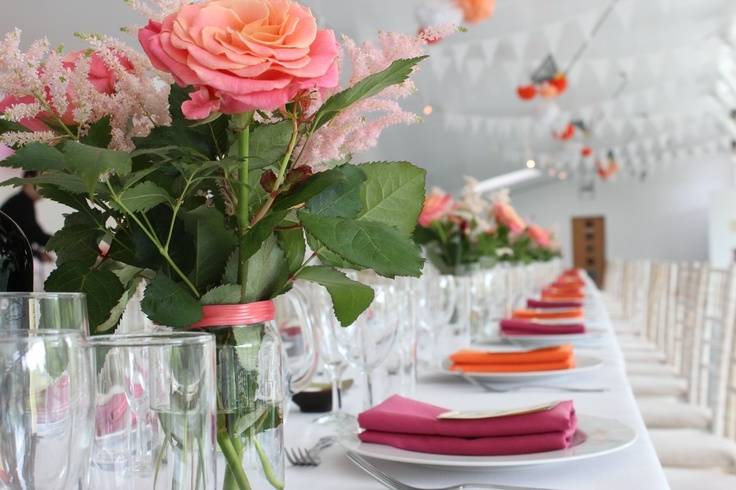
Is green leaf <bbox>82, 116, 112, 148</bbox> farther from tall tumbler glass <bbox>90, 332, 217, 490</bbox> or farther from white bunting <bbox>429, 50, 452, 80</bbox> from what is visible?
white bunting <bbox>429, 50, 452, 80</bbox>

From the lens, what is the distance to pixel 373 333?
1277 mm

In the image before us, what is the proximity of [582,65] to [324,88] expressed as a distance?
11270mm

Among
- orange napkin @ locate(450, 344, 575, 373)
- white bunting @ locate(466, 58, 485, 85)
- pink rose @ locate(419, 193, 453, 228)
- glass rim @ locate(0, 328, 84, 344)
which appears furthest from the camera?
white bunting @ locate(466, 58, 485, 85)

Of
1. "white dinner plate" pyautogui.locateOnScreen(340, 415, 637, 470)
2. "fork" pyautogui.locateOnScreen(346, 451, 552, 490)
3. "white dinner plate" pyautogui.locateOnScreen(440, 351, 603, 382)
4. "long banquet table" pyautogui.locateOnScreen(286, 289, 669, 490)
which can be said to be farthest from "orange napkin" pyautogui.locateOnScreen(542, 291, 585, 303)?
"fork" pyautogui.locateOnScreen(346, 451, 552, 490)

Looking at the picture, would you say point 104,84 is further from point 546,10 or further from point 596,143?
point 596,143

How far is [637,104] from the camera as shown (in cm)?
1498

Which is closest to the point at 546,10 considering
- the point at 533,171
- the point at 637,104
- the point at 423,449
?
the point at 637,104

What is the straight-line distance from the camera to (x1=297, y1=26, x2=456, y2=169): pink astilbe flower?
82cm

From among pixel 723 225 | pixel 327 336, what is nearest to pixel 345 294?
pixel 327 336

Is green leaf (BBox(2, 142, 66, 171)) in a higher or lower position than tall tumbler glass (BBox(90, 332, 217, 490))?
higher

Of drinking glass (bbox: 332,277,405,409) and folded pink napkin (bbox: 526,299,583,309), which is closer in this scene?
drinking glass (bbox: 332,277,405,409)

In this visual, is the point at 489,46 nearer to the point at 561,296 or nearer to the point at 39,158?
the point at 561,296

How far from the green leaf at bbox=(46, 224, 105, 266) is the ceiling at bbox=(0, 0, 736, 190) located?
198cm

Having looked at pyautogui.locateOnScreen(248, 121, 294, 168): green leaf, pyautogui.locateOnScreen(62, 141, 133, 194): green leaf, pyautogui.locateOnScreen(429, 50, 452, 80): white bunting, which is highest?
pyautogui.locateOnScreen(429, 50, 452, 80): white bunting
